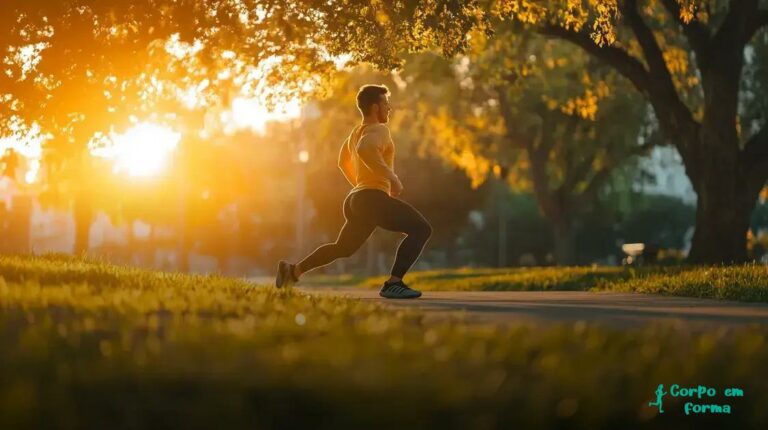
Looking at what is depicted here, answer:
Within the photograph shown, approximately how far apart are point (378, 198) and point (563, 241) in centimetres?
2922

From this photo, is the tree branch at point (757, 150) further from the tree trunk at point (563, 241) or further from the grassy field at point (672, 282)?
the tree trunk at point (563, 241)

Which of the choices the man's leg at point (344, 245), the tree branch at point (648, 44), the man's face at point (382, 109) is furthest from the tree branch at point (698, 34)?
the man's leg at point (344, 245)

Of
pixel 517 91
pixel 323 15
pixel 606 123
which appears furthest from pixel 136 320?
pixel 606 123

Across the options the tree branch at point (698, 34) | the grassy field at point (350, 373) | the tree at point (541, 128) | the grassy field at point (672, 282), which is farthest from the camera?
the tree at point (541, 128)

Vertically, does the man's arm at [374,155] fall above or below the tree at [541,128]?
below

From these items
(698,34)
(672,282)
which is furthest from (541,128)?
(672,282)

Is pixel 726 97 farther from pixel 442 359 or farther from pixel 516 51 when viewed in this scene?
pixel 442 359

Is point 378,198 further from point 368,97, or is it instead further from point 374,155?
point 368,97

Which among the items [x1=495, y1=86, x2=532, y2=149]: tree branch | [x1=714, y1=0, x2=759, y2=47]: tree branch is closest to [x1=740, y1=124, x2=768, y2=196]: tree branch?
[x1=714, y1=0, x2=759, y2=47]: tree branch

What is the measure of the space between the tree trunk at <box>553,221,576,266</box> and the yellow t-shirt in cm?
2856

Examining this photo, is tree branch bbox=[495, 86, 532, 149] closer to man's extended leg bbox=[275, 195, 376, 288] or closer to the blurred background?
the blurred background

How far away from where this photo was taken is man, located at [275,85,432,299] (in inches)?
421

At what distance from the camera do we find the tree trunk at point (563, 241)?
3916 cm

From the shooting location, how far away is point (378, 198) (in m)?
10.8
